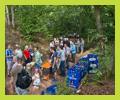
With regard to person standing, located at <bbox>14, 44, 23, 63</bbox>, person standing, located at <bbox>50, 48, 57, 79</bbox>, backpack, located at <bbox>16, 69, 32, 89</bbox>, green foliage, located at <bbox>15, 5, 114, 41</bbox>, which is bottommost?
backpack, located at <bbox>16, 69, 32, 89</bbox>

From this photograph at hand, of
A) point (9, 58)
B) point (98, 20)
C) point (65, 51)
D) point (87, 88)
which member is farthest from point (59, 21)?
point (87, 88)

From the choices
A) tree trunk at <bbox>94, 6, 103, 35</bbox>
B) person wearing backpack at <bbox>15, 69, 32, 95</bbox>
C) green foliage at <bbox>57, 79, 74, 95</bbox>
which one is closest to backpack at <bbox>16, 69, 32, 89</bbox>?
person wearing backpack at <bbox>15, 69, 32, 95</bbox>

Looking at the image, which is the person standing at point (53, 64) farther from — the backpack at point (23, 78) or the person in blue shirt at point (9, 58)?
the person in blue shirt at point (9, 58)

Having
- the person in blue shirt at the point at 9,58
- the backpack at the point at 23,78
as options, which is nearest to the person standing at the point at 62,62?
the backpack at the point at 23,78

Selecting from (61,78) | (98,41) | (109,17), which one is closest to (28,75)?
(61,78)

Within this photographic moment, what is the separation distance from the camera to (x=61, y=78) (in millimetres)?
7969

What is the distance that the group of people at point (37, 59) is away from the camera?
7.99 meters

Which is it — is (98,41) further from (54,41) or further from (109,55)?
(54,41)

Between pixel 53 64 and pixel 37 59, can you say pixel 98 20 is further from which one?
pixel 37 59

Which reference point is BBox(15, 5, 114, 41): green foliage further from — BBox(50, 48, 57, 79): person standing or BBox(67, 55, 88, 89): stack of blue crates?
BBox(67, 55, 88, 89): stack of blue crates

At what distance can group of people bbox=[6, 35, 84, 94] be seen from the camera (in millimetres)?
7992

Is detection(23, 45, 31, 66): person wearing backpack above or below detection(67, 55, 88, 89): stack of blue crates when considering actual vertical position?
above

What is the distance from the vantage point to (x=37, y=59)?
8039mm

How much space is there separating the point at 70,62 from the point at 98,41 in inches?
32.6
